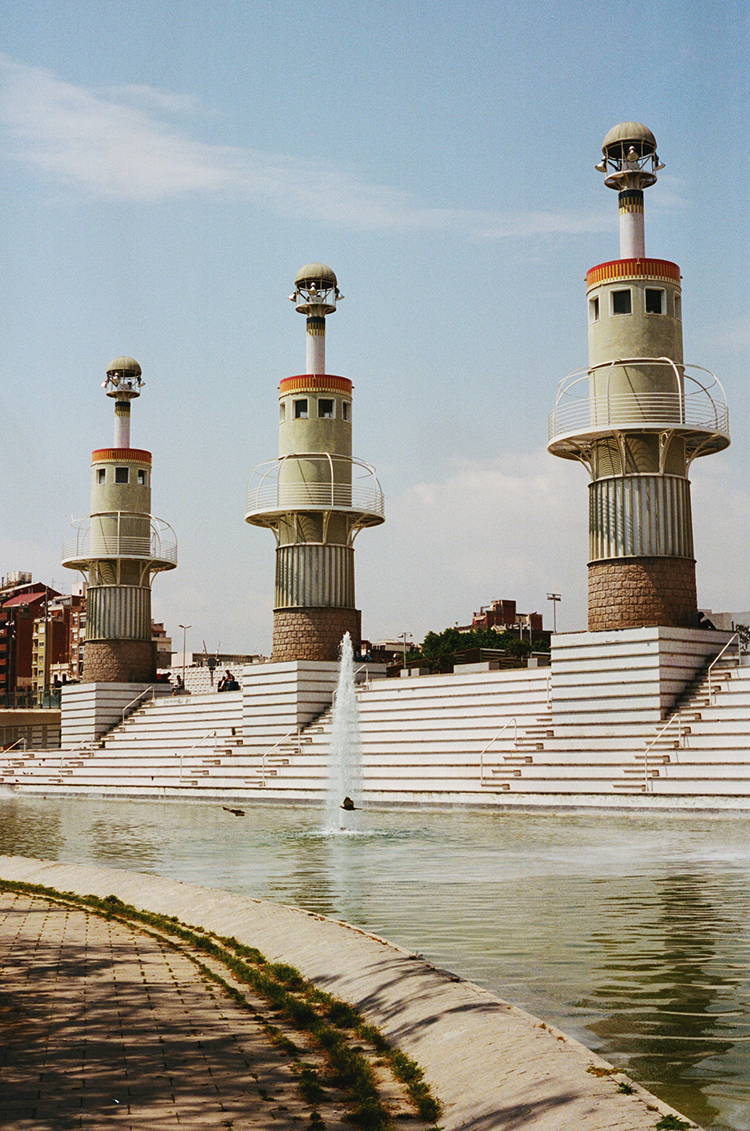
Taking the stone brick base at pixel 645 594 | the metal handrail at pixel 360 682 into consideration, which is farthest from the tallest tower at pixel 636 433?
the metal handrail at pixel 360 682

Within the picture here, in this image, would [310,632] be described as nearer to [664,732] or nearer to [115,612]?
[115,612]

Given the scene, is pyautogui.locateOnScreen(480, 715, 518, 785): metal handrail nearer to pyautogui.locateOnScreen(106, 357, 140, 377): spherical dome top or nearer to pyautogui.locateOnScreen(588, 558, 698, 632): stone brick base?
pyautogui.locateOnScreen(588, 558, 698, 632): stone brick base

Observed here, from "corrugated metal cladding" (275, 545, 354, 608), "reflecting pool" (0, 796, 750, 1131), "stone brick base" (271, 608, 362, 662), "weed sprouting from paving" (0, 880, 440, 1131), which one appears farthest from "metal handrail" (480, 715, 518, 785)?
"weed sprouting from paving" (0, 880, 440, 1131)

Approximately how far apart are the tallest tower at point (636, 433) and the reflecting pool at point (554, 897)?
28.8ft

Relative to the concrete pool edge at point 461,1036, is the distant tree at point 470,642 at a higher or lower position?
higher

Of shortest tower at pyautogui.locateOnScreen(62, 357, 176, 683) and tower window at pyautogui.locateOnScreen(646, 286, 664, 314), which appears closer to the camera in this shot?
tower window at pyautogui.locateOnScreen(646, 286, 664, 314)

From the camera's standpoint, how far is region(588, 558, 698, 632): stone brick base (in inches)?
1342

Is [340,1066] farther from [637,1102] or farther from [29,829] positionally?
[29,829]

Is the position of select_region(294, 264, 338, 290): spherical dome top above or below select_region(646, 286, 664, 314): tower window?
above

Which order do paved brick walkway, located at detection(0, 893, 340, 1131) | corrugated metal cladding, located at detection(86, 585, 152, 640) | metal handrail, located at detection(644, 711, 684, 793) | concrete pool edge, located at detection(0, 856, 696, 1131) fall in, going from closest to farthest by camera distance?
concrete pool edge, located at detection(0, 856, 696, 1131)
paved brick walkway, located at detection(0, 893, 340, 1131)
metal handrail, located at detection(644, 711, 684, 793)
corrugated metal cladding, located at detection(86, 585, 152, 640)

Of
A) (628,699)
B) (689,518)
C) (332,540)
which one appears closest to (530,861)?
(628,699)

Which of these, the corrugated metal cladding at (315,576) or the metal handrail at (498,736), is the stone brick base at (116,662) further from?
the metal handrail at (498,736)

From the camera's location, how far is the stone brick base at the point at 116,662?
184 ft

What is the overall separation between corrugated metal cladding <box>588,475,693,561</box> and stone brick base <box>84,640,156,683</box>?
90.1 ft
